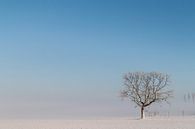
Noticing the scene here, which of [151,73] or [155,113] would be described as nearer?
[151,73]

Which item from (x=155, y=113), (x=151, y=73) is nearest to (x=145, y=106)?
(x=151, y=73)

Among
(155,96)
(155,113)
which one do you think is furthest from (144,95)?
(155,113)

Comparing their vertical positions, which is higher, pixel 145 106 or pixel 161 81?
pixel 161 81

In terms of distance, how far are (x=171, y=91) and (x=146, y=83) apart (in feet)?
19.6

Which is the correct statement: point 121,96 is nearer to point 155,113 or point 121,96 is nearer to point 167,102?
point 167,102

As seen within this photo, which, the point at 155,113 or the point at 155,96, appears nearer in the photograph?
the point at 155,96

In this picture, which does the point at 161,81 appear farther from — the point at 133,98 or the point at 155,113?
the point at 155,113

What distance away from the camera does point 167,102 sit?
312 ft

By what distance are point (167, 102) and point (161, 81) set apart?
500 centimetres

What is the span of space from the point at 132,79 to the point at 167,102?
942 centimetres

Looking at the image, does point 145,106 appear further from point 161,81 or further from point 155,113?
point 155,113

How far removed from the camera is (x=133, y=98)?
9412cm

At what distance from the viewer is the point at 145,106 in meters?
93.6

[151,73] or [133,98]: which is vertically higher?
[151,73]
